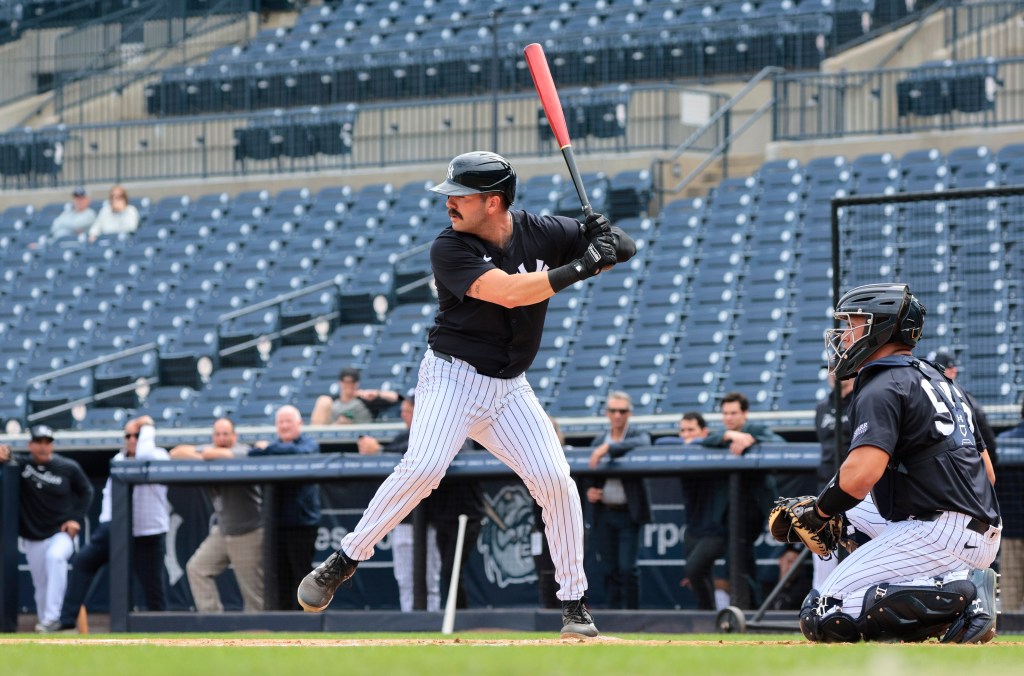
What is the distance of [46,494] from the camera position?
13258 mm

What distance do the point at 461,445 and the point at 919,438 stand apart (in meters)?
1.72

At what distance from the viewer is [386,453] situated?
11664mm

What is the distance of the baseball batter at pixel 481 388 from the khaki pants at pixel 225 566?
4900 mm

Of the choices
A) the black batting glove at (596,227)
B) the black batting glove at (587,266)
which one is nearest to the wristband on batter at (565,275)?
the black batting glove at (587,266)

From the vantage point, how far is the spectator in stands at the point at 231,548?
11711 millimetres

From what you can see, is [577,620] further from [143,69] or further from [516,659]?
[143,69]

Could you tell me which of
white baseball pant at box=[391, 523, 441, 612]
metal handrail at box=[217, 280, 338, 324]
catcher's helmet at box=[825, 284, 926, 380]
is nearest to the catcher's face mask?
catcher's helmet at box=[825, 284, 926, 380]

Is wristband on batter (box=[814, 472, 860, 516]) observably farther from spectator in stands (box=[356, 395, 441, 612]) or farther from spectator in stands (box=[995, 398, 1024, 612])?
spectator in stands (box=[356, 395, 441, 612])

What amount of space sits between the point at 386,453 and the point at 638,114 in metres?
10.6

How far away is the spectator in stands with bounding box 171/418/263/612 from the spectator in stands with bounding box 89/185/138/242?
10.9m

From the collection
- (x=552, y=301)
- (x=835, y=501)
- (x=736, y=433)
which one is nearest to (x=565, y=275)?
(x=835, y=501)

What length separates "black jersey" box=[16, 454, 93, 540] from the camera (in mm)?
13117

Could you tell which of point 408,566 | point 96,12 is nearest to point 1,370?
point 408,566

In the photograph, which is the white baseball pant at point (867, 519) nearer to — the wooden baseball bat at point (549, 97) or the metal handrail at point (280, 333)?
the wooden baseball bat at point (549, 97)
